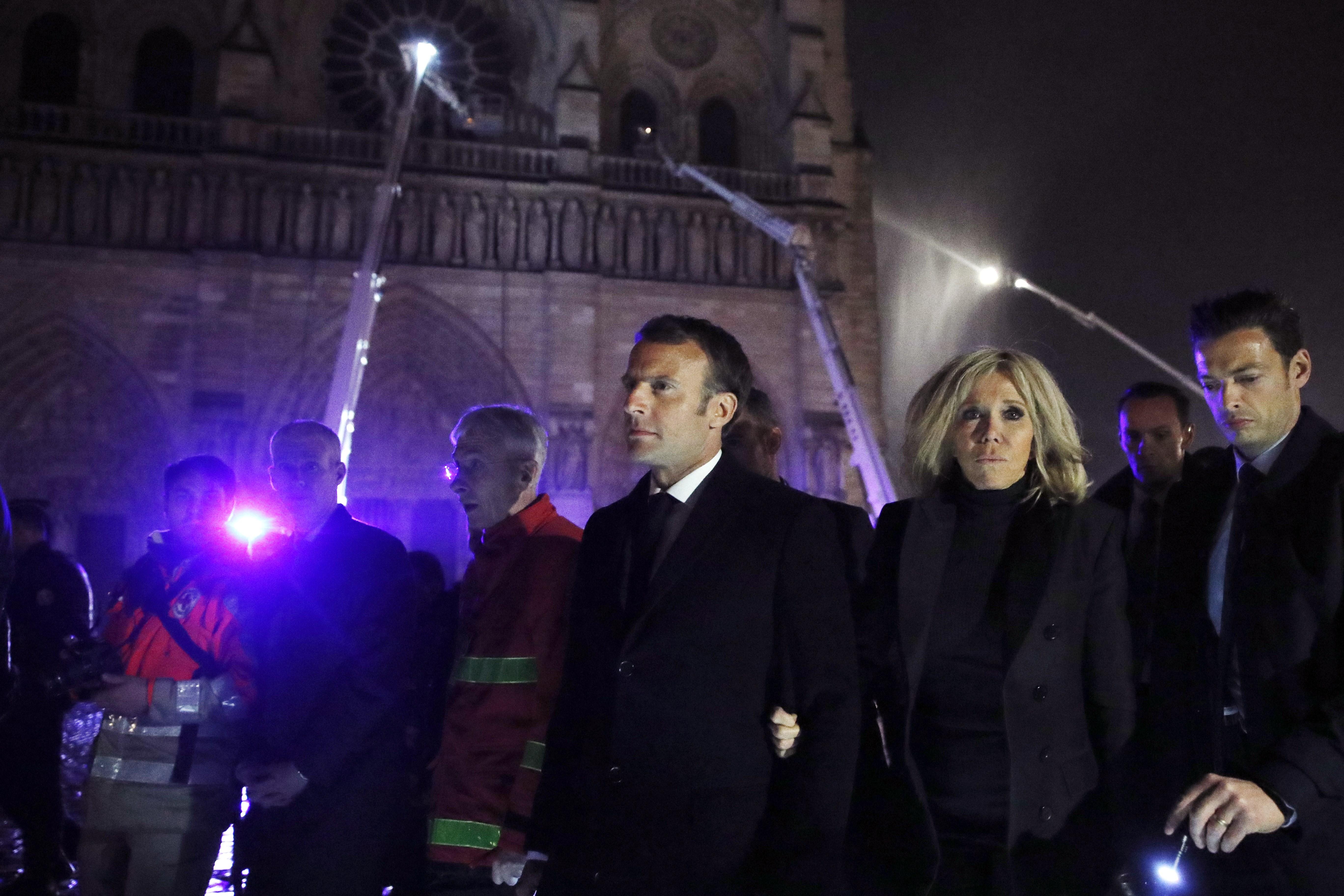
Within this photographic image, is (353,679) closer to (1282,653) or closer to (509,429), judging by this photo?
(509,429)

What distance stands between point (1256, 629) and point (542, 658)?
1612mm

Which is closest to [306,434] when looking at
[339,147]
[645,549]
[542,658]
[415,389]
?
[542,658]

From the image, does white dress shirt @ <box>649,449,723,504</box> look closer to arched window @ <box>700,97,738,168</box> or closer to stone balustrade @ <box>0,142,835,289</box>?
stone balustrade @ <box>0,142,835,289</box>

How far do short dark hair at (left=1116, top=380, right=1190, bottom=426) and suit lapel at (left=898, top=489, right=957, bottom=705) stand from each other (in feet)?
6.48

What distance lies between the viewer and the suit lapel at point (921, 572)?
1.98 meters

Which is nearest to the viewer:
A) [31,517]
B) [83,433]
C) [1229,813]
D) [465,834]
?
[1229,813]

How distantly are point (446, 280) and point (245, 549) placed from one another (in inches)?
460

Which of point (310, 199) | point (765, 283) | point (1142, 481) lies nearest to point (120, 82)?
point (310, 199)

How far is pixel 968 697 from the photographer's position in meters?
1.94

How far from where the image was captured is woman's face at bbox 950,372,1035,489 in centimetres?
211

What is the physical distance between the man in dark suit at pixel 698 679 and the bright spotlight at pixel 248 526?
1.73 meters

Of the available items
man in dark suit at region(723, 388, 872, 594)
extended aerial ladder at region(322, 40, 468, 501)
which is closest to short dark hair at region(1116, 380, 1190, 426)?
man in dark suit at region(723, 388, 872, 594)

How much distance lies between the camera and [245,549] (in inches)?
124

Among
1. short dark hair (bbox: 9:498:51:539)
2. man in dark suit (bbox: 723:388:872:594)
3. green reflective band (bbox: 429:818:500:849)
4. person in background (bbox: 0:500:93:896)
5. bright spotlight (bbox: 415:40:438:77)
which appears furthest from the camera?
bright spotlight (bbox: 415:40:438:77)
